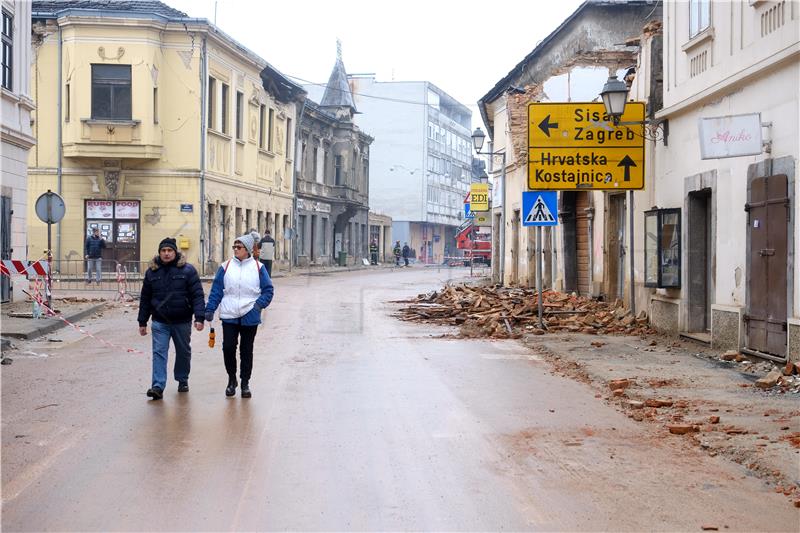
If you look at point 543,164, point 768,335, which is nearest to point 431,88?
point 543,164

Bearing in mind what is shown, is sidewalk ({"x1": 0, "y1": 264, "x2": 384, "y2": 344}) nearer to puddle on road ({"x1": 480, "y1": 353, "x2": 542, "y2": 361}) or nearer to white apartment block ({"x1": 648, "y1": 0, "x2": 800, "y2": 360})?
puddle on road ({"x1": 480, "y1": 353, "x2": 542, "y2": 361})

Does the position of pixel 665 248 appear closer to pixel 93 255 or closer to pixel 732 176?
pixel 732 176

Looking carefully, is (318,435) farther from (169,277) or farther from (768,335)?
(768,335)

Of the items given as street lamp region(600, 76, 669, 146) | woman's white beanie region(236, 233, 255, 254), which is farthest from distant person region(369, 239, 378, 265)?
woman's white beanie region(236, 233, 255, 254)

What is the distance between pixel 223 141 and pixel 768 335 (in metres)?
32.2

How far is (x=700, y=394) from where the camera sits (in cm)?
1027

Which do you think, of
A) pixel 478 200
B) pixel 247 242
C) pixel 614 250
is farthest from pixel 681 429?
pixel 478 200

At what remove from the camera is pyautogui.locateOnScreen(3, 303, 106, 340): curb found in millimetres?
15562

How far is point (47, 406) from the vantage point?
9492 mm

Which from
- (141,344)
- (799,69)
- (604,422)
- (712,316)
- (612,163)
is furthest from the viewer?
(612,163)

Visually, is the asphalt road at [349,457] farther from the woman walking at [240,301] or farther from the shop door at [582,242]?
the shop door at [582,242]

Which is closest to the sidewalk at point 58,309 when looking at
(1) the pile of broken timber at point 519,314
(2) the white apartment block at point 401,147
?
(1) the pile of broken timber at point 519,314

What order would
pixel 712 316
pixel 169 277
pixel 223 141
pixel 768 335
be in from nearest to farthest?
1. pixel 169 277
2. pixel 768 335
3. pixel 712 316
4. pixel 223 141

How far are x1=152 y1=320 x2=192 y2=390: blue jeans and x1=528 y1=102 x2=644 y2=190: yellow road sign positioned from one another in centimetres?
870
